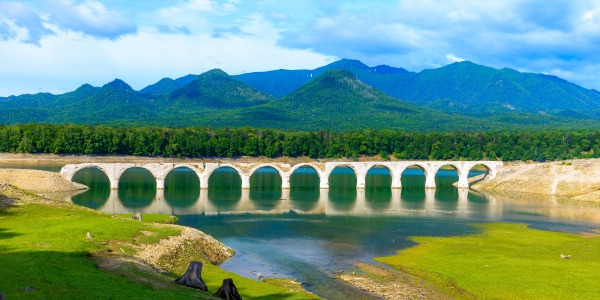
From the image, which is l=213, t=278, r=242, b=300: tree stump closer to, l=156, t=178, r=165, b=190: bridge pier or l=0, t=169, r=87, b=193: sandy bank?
l=0, t=169, r=87, b=193: sandy bank

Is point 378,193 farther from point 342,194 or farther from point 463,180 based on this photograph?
point 463,180

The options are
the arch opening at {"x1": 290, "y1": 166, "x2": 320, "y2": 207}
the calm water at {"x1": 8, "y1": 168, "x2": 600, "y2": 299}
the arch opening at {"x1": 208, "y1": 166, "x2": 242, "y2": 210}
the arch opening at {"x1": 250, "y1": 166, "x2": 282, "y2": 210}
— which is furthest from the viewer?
the arch opening at {"x1": 290, "y1": 166, "x2": 320, "y2": 207}

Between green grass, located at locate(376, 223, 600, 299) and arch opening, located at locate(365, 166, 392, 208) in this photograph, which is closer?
green grass, located at locate(376, 223, 600, 299)

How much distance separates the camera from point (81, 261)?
26.0m

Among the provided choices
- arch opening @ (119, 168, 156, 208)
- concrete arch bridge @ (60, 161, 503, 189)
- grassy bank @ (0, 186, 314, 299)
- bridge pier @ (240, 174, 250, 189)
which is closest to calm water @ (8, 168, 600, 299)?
arch opening @ (119, 168, 156, 208)

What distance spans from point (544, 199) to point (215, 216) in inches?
2236

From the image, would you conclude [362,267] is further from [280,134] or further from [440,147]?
[440,147]

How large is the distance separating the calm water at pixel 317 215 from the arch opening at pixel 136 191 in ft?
0.41

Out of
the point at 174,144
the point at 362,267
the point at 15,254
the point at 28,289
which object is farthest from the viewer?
the point at 174,144


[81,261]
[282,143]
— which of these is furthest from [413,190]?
[81,261]

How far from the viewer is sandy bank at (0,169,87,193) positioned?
238ft

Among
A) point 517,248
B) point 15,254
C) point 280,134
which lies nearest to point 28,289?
point 15,254

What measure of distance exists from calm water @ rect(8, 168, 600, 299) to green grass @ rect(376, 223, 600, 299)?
3.22 meters

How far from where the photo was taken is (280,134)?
147000 millimetres
